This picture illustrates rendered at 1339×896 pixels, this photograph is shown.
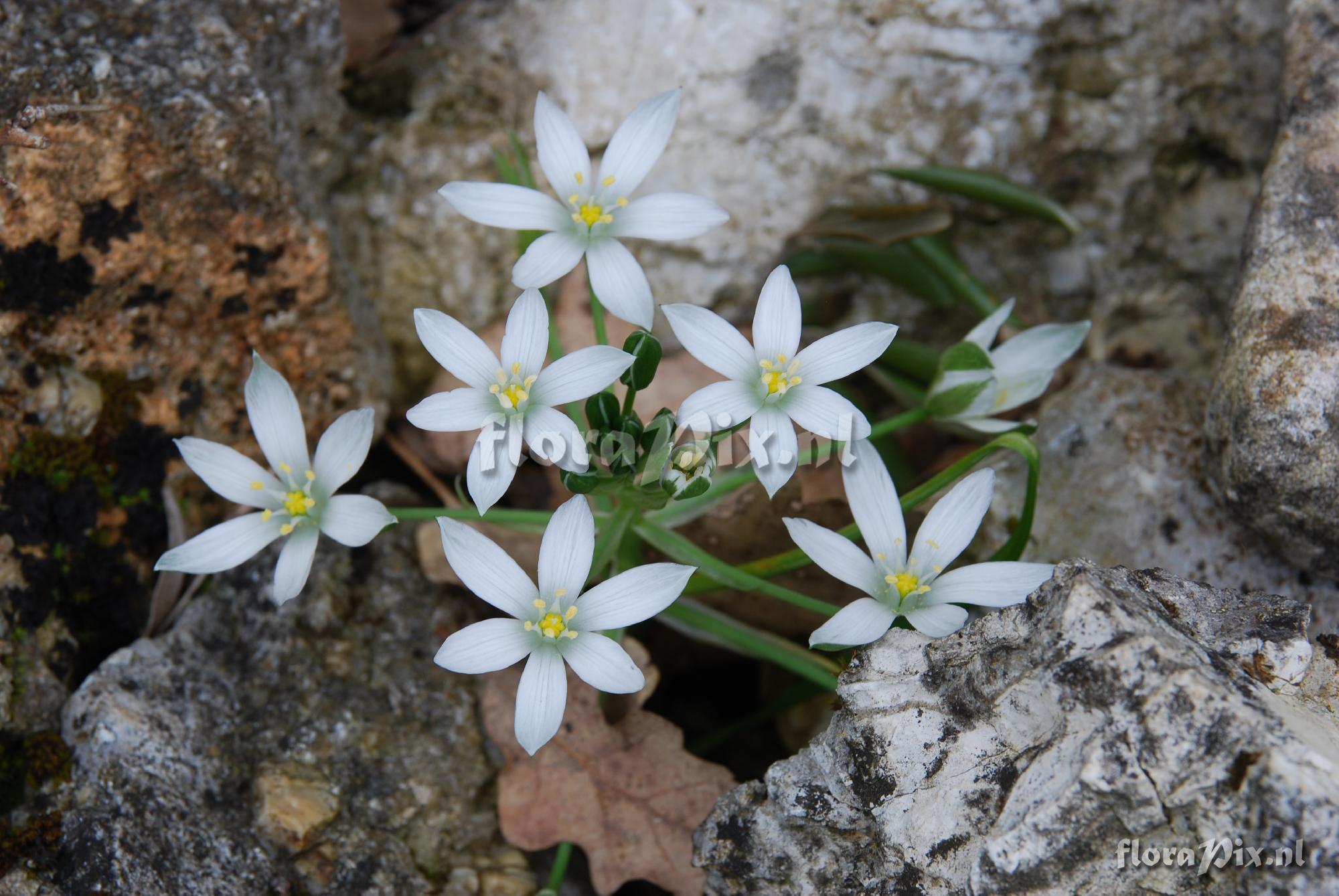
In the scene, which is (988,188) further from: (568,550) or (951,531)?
(568,550)

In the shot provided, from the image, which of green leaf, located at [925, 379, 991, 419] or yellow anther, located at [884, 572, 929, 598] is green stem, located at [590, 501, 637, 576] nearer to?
yellow anther, located at [884, 572, 929, 598]

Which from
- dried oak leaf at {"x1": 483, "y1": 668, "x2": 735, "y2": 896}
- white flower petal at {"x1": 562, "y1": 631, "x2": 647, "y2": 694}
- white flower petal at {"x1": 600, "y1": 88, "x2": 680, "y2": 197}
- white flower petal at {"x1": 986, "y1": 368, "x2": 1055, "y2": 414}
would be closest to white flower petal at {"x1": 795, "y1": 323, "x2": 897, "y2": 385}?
white flower petal at {"x1": 986, "y1": 368, "x2": 1055, "y2": 414}

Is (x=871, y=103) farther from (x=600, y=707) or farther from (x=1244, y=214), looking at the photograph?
(x=600, y=707)

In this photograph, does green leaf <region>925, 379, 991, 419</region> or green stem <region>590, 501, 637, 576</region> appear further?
green leaf <region>925, 379, 991, 419</region>

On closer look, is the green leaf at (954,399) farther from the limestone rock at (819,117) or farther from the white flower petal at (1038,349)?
the limestone rock at (819,117)

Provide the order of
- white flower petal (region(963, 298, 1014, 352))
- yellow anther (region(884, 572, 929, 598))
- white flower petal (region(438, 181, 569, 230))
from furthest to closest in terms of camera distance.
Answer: white flower petal (region(963, 298, 1014, 352))
white flower petal (region(438, 181, 569, 230))
yellow anther (region(884, 572, 929, 598))

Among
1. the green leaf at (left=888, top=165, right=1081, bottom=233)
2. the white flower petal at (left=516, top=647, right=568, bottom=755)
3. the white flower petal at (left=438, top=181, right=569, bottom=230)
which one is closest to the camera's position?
the white flower petal at (left=516, top=647, right=568, bottom=755)

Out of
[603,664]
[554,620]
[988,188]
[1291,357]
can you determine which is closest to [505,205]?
[554,620]
